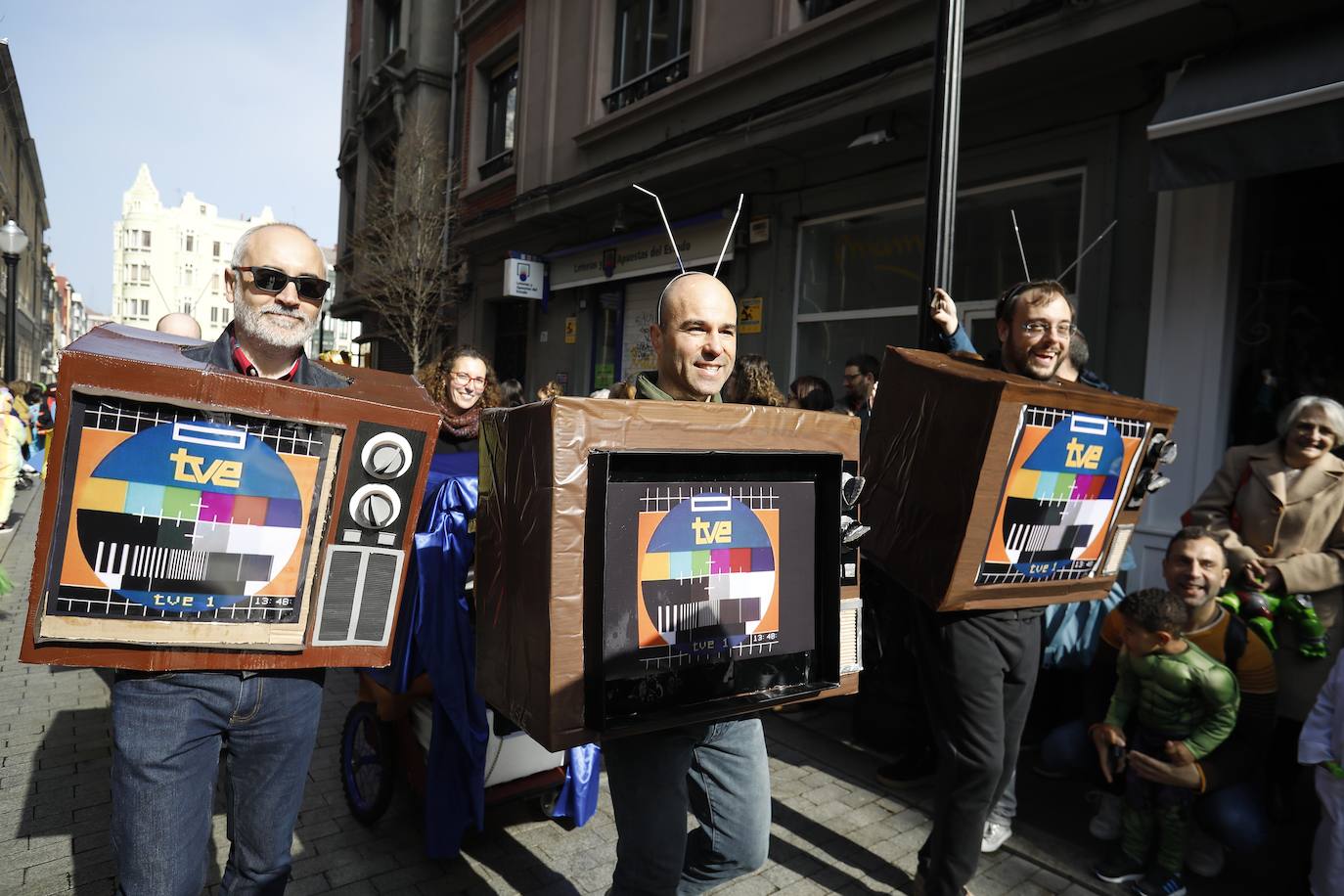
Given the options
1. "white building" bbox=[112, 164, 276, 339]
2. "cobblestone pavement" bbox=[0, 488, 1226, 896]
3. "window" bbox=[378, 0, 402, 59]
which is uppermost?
"white building" bbox=[112, 164, 276, 339]

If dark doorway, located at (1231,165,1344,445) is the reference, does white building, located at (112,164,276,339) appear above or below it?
above

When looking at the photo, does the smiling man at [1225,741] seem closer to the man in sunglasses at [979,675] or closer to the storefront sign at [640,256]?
the man in sunglasses at [979,675]

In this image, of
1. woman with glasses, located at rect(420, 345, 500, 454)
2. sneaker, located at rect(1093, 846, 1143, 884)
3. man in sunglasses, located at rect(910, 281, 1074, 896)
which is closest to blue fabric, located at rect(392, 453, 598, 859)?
woman with glasses, located at rect(420, 345, 500, 454)

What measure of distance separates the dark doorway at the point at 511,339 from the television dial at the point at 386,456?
1165 cm

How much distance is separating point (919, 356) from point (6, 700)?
17.1ft

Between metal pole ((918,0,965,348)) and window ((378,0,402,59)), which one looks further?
window ((378,0,402,59))

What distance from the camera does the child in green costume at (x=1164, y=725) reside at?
3.11 meters

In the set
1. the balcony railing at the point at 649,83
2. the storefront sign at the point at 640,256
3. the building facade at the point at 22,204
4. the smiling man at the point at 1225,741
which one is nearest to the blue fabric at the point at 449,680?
the smiling man at the point at 1225,741

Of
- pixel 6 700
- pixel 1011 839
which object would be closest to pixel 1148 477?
pixel 1011 839

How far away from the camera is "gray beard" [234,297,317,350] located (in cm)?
191

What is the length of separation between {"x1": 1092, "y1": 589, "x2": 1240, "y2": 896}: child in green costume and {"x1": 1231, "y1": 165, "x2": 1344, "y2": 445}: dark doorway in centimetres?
275

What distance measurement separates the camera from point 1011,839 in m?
3.46

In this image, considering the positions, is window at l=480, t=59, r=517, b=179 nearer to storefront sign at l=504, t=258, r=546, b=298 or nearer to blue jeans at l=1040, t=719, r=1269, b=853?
storefront sign at l=504, t=258, r=546, b=298

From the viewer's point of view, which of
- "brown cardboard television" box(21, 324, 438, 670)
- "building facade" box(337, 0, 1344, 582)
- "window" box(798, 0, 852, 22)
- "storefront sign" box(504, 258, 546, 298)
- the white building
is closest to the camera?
"brown cardboard television" box(21, 324, 438, 670)
